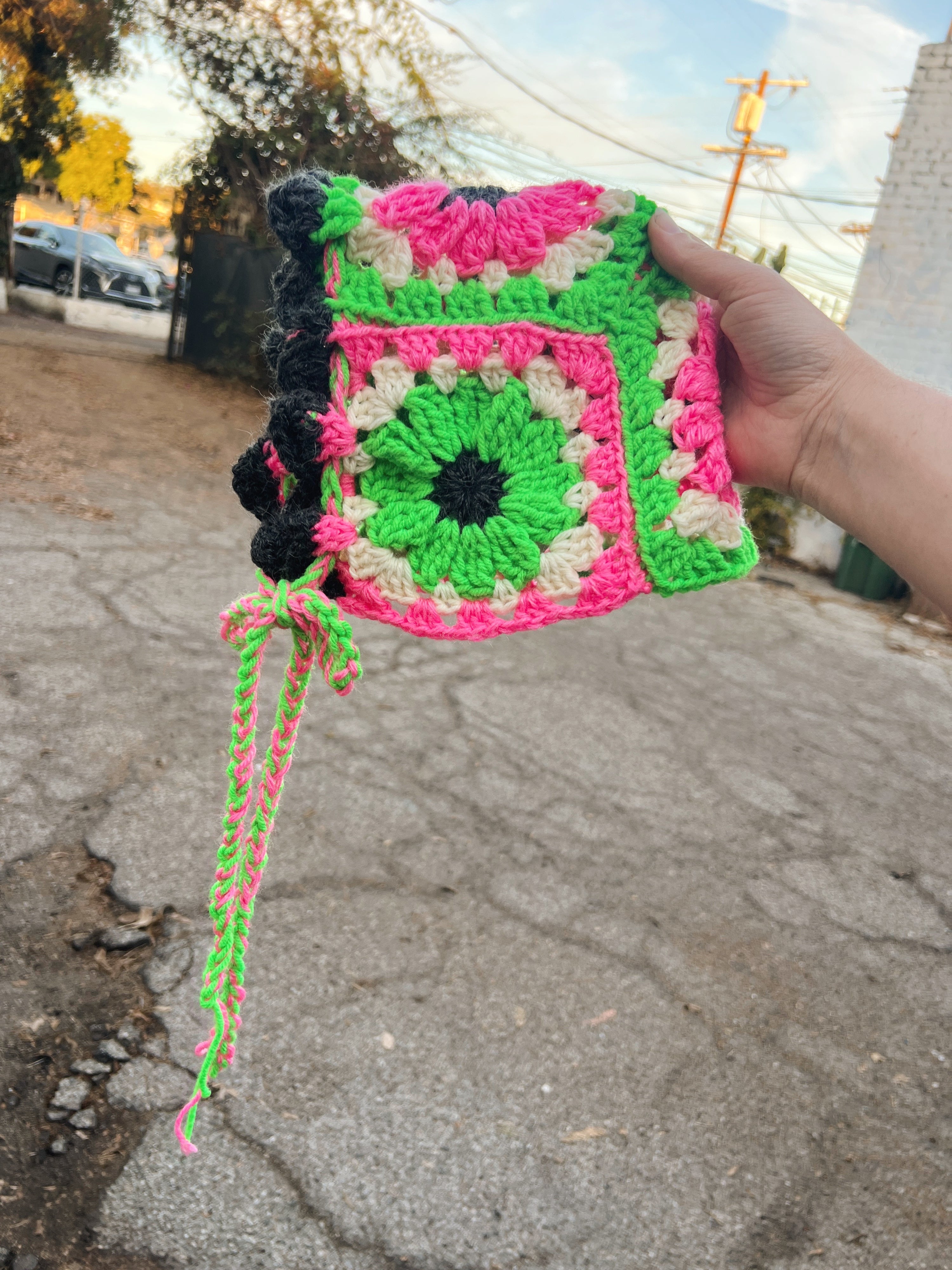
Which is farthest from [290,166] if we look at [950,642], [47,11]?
[950,642]

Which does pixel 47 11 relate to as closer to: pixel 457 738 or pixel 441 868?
pixel 457 738

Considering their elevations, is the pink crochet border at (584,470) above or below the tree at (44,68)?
below

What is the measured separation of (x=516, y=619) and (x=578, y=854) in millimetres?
1461

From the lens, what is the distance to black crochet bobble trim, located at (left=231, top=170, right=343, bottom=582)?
2.97ft

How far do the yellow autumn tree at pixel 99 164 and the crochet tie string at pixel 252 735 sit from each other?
372 inches

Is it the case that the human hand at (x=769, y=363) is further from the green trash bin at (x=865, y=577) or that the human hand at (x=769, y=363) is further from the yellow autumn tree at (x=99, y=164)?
the yellow autumn tree at (x=99, y=164)

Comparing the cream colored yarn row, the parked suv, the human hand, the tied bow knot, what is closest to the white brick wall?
the human hand

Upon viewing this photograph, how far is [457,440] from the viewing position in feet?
3.21

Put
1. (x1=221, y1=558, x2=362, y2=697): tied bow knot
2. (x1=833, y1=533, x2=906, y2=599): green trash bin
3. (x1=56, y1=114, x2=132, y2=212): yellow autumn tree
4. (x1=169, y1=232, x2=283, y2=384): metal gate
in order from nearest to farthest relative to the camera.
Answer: (x1=221, y1=558, x2=362, y2=697): tied bow knot, (x1=833, y1=533, x2=906, y2=599): green trash bin, (x1=169, y1=232, x2=283, y2=384): metal gate, (x1=56, y1=114, x2=132, y2=212): yellow autumn tree

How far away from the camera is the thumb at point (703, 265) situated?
3.23ft

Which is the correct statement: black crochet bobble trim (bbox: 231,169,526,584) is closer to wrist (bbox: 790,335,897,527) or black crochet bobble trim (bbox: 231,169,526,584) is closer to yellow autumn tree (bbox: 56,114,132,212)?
wrist (bbox: 790,335,897,527)

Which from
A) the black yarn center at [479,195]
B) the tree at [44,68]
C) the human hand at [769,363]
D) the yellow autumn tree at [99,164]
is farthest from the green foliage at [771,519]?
the yellow autumn tree at [99,164]

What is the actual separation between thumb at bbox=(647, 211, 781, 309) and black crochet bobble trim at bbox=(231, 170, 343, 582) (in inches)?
14.2

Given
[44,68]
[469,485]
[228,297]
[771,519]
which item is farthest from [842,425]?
[44,68]
